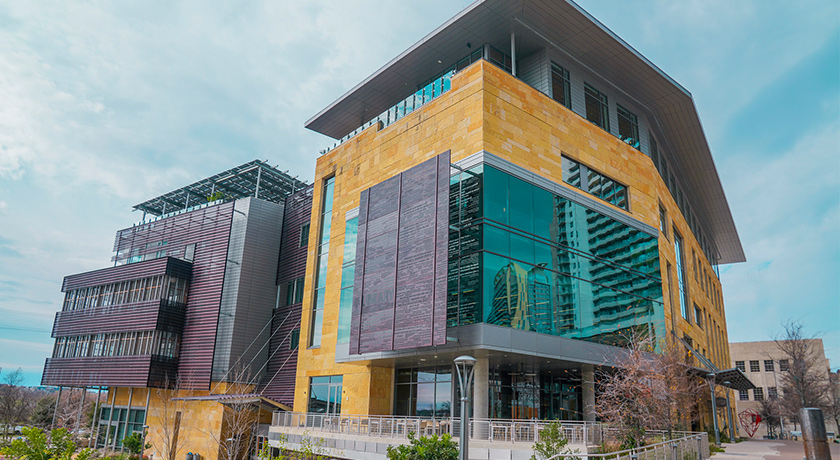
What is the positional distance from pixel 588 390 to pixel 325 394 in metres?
14.9

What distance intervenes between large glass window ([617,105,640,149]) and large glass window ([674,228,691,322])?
32.7 feet

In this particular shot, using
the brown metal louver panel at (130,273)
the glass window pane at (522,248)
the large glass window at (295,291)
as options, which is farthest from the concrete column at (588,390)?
the brown metal louver panel at (130,273)

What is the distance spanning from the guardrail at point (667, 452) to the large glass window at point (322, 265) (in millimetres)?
20163

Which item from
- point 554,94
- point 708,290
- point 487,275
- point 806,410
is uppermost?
point 554,94

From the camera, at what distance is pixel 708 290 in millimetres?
57156

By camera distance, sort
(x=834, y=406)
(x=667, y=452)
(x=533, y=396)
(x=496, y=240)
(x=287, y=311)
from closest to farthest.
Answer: (x=667, y=452) → (x=496, y=240) → (x=533, y=396) → (x=287, y=311) → (x=834, y=406)

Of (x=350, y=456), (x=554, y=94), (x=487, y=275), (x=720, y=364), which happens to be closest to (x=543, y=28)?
(x=554, y=94)

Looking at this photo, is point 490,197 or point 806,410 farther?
point 490,197

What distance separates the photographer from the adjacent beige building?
80.6m

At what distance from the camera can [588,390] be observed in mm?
29406

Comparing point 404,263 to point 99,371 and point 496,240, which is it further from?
point 99,371

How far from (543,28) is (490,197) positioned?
11.6 meters

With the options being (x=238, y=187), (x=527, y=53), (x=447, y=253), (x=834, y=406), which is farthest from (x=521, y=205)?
(x=834, y=406)

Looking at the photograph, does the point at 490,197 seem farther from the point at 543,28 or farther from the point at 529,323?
the point at 543,28
